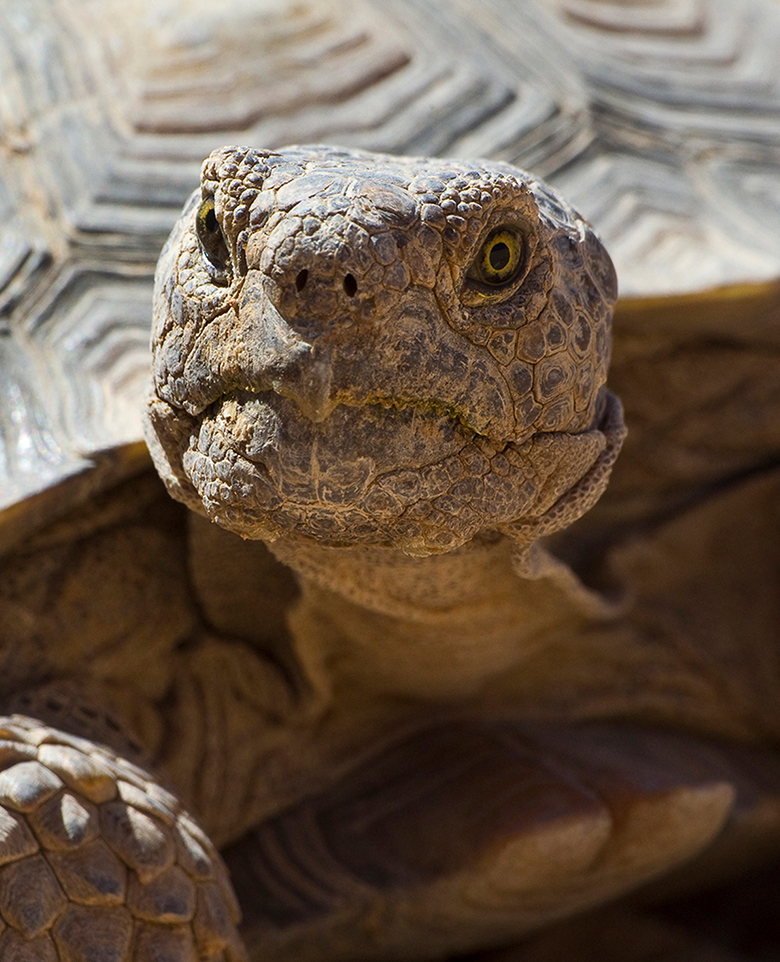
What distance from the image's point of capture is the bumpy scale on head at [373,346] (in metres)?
1.21

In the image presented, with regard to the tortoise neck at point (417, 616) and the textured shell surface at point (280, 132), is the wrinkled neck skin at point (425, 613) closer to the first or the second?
the tortoise neck at point (417, 616)

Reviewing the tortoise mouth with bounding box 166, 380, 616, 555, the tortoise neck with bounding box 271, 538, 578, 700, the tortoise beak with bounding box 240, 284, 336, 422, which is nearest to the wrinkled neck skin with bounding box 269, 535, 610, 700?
the tortoise neck with bounding box 271, 538, 578, 700

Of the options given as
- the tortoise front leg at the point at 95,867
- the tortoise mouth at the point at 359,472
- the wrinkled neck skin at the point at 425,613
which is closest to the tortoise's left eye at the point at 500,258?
the tortoise mouth at the point at 359,472

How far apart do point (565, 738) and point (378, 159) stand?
4.42 ft

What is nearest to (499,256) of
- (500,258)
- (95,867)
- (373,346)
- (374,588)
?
(500,258)

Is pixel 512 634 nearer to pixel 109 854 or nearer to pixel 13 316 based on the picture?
pixel 109 854

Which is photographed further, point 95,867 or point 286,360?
point 95,867

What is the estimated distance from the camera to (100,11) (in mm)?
2408

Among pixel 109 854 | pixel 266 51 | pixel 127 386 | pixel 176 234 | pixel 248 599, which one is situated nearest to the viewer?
pixel 176 234

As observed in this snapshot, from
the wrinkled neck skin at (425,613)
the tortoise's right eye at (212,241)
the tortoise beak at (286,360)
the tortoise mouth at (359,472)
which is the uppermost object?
the tortoise's right eye at (212,241)

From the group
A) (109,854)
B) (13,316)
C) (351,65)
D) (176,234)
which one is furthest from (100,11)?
(109,854)

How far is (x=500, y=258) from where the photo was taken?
4.30ft

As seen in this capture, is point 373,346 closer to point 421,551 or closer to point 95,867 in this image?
point 421,551

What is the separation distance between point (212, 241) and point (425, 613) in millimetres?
785
